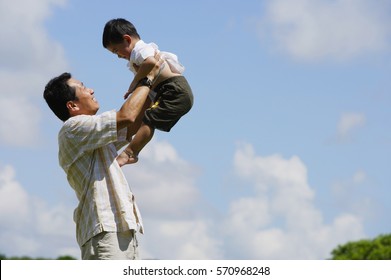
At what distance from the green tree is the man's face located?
612 inches

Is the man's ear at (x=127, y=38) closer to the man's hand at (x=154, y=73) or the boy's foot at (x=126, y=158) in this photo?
the man's hand at (x=154, y=73)

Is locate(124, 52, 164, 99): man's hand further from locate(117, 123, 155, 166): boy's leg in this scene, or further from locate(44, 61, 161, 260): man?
locate(44, 61, 161, 260): man

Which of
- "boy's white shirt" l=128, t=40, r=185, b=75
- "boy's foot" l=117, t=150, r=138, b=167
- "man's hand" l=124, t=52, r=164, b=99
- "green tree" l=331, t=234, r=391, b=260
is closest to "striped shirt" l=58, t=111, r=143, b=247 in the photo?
"boy's foot" l=117, t=150, r=138, b=167

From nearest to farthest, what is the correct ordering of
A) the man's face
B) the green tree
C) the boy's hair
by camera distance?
1. the man's face
2. the boy's hair
3. the green tree

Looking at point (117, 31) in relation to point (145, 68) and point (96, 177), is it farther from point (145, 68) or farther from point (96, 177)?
point (96, 177)

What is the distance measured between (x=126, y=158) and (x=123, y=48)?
1.00 m

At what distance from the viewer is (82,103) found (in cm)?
641

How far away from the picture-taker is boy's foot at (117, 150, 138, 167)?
682 cm

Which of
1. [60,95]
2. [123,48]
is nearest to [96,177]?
[60,95]

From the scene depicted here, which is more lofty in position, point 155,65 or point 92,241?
point 155,65
